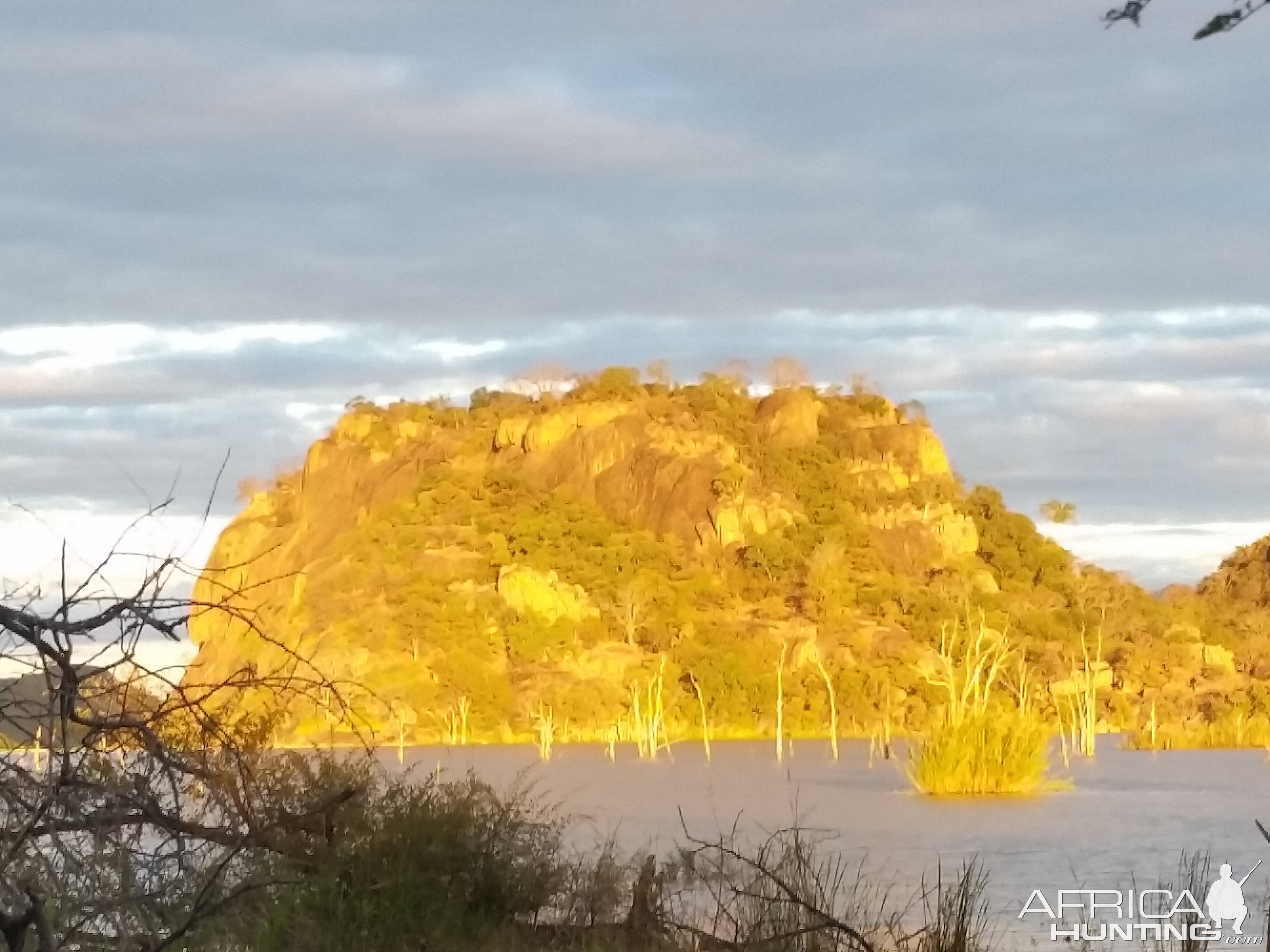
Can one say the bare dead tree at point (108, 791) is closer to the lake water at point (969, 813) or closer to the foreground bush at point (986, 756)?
the lake water at point (969, 813)

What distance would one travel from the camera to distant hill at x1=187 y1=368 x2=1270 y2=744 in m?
74.9

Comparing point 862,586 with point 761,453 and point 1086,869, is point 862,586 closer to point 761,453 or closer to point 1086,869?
point 761,453

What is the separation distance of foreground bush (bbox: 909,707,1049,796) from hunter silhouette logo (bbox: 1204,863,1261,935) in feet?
66.5

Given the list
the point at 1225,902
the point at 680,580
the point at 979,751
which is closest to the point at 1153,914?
the point at 1225,902

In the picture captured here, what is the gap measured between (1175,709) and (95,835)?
2942 inches

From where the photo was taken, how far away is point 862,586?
83.7 m

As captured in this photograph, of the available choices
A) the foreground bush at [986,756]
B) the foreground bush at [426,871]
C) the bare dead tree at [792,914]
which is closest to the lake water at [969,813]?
the foreground bush at [986,756]

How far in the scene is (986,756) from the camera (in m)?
30.3

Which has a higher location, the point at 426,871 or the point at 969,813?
the point at 426,871

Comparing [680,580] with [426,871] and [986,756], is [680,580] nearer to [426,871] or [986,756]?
[986,756]

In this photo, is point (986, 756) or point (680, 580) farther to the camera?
point (680, 580)

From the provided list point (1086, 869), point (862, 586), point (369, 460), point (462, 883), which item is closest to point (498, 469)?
point (369, 460)

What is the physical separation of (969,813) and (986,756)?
1.03 m

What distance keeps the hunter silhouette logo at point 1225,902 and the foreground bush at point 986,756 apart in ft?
66.5
